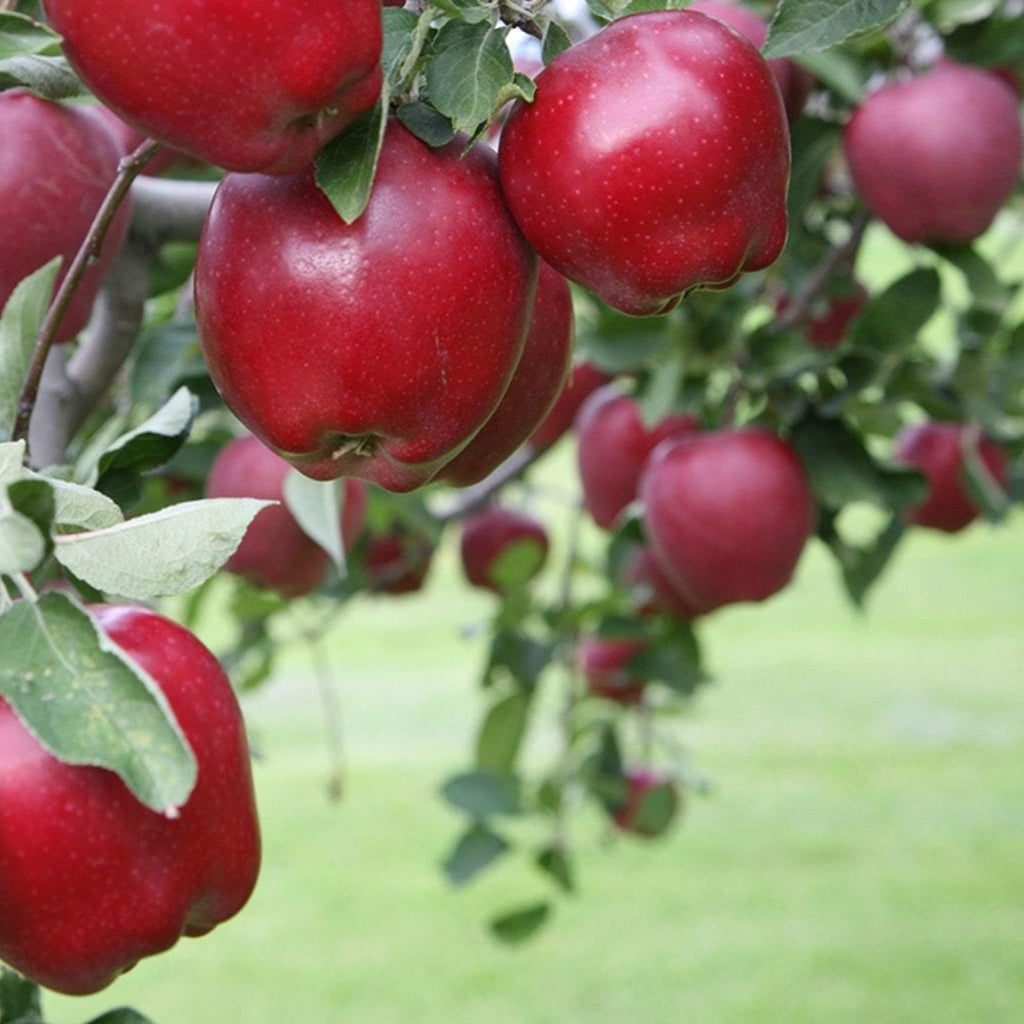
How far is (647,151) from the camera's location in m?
0.54

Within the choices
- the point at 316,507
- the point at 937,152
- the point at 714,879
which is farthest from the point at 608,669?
the point at 714,879

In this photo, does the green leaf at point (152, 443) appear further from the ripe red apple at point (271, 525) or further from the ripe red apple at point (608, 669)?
the ripe red apple at point (608, 669)

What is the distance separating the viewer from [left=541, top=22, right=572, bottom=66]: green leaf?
1.88ft

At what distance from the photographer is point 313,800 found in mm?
4391

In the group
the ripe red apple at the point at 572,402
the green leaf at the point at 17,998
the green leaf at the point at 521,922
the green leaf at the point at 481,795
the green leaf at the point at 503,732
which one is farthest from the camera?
the green leaf at the point at 521,922

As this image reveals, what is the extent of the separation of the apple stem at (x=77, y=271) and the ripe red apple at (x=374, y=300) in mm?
38

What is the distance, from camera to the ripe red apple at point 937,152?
118cm

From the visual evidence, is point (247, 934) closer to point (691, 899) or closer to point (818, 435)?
point (691, 899)

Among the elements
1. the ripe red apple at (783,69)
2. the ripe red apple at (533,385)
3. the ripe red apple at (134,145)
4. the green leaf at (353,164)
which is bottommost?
the ripe red apple at (783,69)

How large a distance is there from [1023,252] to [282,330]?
5613 mm

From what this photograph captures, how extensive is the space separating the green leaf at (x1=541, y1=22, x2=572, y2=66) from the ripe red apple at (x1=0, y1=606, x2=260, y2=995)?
23 centimetres

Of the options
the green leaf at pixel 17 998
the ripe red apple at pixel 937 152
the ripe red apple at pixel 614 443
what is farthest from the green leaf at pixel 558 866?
the green leaf at pixel 17 998

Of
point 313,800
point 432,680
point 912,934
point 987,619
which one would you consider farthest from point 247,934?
point 987,619

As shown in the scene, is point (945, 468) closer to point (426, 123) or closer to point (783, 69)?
point (783, 69)
